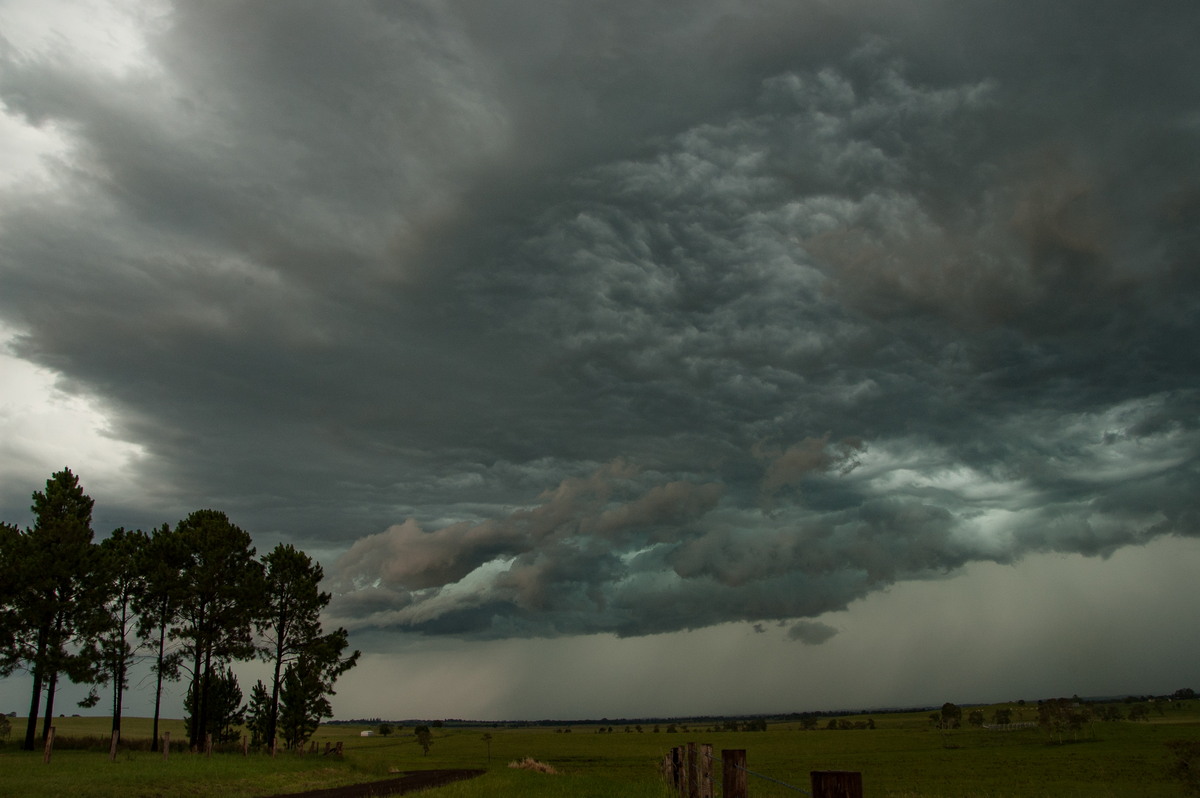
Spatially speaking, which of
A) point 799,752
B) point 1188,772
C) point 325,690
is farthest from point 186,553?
point 799,752

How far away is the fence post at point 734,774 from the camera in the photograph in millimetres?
11805

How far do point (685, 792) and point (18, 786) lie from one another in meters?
22.1

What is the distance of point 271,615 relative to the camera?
189 feet

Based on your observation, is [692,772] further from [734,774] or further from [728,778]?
[734,774]

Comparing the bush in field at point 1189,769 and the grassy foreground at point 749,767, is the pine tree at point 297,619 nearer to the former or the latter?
the grassy foreground at point 749,767

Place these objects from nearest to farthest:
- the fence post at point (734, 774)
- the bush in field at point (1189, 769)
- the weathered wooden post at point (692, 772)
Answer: the fence post at point (734, 774) < the weathered wooden post at point (692, 772) < the bush in field at point (1189, 769)

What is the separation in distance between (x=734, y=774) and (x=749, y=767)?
83894 mm

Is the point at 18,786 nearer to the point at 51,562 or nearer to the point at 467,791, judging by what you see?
the point at 467,791

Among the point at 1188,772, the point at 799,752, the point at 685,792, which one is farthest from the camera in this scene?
the point at 799,752

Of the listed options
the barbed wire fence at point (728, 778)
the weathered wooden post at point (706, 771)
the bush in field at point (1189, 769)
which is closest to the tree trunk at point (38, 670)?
the barbed wire fence at point (728, 778)

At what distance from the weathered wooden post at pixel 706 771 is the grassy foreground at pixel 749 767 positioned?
718cm

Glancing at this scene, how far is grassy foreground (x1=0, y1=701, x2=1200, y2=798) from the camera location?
28188 millimetres

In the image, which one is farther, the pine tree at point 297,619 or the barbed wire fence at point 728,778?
the pine tree at point 297,619

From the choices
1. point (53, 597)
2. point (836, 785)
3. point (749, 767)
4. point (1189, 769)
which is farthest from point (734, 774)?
point (749, 767)
